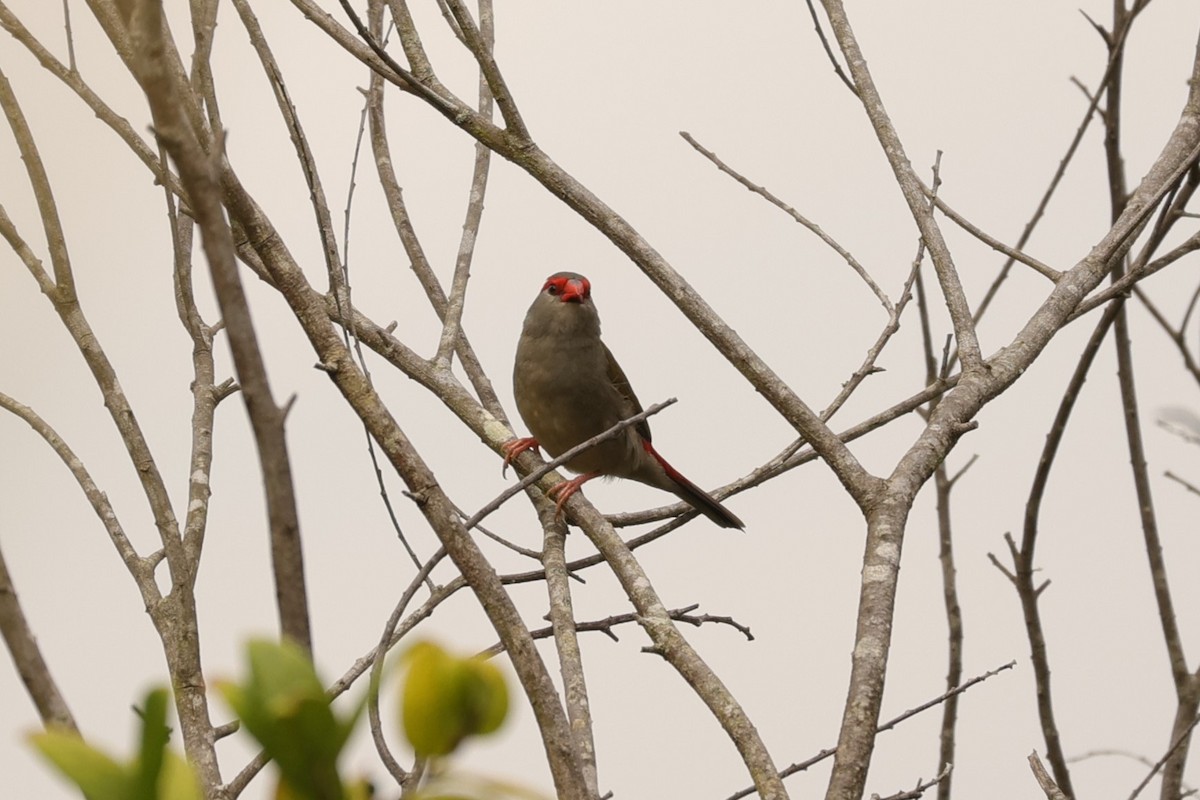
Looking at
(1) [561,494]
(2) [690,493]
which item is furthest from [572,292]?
(1) [561,494]

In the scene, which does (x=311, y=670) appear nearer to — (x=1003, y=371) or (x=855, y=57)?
(x=1003, y=371)

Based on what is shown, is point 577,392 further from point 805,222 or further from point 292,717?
point 292,717

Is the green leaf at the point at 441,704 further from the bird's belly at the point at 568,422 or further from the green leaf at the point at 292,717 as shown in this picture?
the bird's belly at the point at 568,422

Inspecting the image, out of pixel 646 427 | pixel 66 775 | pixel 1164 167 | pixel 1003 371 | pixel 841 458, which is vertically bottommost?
pixel 66 775

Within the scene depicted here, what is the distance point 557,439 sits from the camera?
4773 mm

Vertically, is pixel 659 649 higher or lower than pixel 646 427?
lower

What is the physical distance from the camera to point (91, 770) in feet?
1.27

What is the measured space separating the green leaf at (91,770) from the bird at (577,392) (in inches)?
166

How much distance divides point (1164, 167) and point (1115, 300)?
A: 13.3 inches

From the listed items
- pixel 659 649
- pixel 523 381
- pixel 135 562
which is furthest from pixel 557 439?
pixel 659 649

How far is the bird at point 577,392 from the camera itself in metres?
4.78

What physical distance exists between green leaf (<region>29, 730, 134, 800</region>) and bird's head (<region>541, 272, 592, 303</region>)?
4.53m

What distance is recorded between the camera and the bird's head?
16.1 feet

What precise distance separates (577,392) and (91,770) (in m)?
4.41
